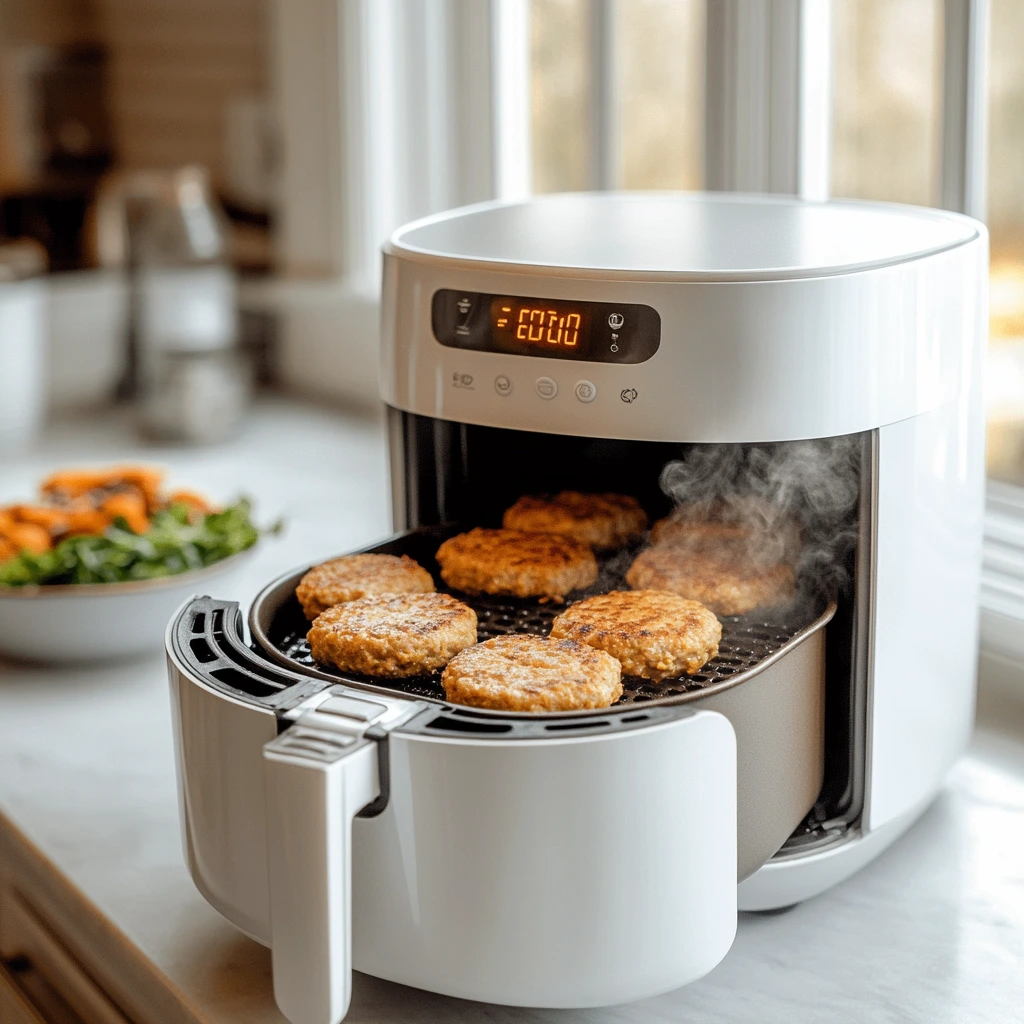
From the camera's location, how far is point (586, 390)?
792 mm

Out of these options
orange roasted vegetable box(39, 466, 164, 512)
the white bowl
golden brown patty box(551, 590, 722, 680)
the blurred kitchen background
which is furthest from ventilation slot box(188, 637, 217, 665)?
the blurred kitchen background

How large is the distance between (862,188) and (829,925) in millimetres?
2545

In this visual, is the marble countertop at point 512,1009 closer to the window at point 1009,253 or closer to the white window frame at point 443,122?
the white window frame at point 443,122

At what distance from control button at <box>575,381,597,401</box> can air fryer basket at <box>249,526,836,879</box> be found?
170 mm

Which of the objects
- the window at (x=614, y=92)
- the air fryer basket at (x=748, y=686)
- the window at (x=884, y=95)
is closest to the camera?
the air fryer basket at (x=748, y=686)

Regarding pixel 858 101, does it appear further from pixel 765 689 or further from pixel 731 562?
pixel 765 689

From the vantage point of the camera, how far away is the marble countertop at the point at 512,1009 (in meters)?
0.79

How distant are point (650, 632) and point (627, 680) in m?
0.04

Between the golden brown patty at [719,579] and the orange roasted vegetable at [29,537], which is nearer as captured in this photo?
the golden brown patty at [719,579]

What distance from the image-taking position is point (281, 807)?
62 centimetres

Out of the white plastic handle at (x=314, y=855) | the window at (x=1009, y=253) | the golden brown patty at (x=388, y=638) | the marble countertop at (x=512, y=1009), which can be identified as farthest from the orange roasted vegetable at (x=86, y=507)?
the window at (x=1009, y=253)

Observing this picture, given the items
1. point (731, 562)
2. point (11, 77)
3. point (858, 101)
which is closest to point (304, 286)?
point (11, 77)

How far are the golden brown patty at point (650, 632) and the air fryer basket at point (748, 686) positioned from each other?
2 cm

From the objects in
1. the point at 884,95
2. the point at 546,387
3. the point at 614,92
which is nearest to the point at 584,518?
the point at 546,387
